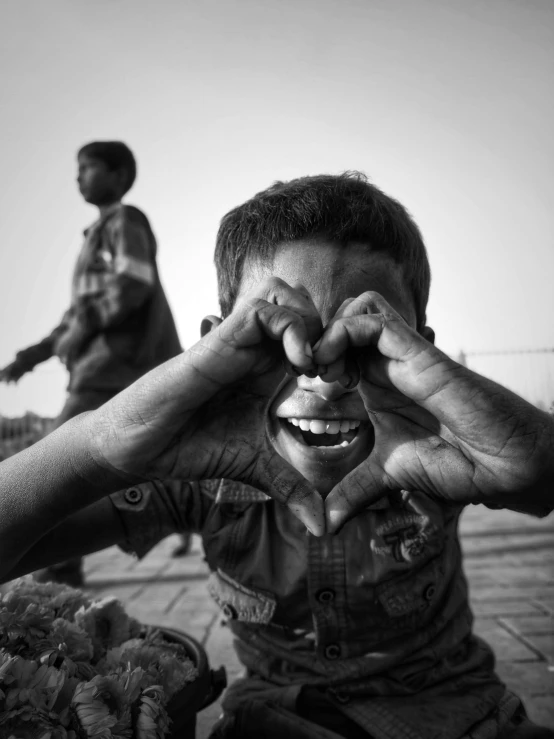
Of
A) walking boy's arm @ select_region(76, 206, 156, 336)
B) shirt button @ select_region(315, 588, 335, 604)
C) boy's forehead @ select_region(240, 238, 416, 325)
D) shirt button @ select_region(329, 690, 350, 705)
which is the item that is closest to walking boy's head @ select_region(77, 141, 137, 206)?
walking boy's arm @ select_region(76, 206, 156, 336)

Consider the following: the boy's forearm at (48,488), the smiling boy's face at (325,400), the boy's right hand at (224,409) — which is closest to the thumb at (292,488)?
the boy's right hand at (224,409)

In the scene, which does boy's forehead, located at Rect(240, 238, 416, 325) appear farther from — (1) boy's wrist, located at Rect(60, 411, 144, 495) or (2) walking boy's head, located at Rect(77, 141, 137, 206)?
(2) walking boy's head, located at Rect(77, 141, 137, 206)

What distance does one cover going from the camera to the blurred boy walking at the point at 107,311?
291cm

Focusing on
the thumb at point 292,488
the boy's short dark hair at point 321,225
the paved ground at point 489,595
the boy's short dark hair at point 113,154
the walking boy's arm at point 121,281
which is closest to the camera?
the thumb at point 292,488

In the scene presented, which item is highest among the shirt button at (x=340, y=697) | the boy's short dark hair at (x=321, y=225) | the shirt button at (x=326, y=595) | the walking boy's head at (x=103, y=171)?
the walking boy's head at (x=103, y=171)

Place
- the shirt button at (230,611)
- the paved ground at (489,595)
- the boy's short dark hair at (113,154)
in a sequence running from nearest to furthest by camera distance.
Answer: the shirt button at (230,611)
the paved ground at (489,595)
the boy's short dark hair at (113,154)

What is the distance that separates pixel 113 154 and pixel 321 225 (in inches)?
96.2

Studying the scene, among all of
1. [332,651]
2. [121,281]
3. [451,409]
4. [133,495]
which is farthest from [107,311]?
[451,409]

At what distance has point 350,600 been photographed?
1304 mm

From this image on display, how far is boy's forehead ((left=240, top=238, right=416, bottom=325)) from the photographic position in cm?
115

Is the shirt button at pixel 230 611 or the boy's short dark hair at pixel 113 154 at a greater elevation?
the boy's short dark hair at pixel 113 154

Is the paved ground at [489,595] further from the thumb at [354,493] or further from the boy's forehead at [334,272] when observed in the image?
the boy's forehead at [334,272]

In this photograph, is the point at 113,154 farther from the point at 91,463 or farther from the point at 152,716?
the point at 152,716

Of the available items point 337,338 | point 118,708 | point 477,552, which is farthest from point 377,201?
point 477,552
